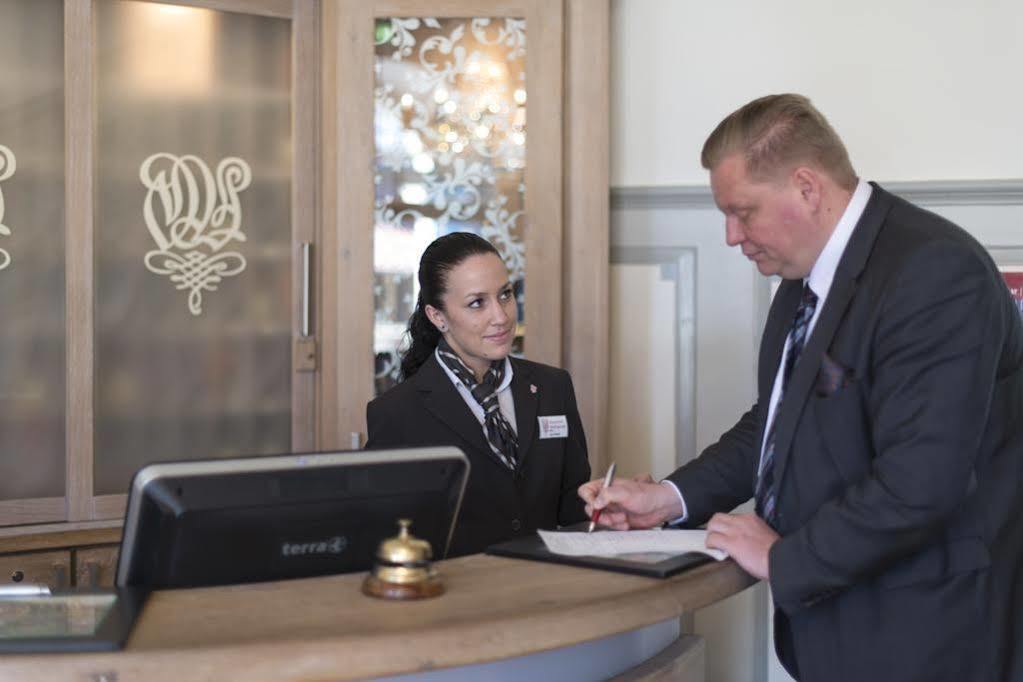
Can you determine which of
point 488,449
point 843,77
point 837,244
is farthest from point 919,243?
point 843,77

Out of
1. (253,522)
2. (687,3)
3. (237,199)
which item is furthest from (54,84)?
(253,522)

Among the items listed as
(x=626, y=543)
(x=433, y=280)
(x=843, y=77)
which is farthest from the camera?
(x=843, y=77)

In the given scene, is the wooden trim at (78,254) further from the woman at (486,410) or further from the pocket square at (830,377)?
the pocket square at (830,377)

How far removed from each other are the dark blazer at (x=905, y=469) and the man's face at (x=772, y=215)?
0.10 meters

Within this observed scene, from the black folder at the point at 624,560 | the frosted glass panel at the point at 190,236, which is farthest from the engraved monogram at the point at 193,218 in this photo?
the black folder at the point at 624,560

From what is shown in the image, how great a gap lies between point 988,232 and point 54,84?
2963mm

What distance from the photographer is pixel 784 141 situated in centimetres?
224

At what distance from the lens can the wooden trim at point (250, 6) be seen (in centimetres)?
401

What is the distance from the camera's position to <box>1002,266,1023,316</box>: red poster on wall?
388 cm

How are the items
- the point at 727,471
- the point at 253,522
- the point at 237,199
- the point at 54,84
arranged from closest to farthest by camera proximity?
the point at 253,522 → the point at 727,471 → the point at 54,84 → the point at 237,199

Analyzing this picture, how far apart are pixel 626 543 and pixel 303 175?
7.63ft

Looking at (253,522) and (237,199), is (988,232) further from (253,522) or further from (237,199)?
(253,522)

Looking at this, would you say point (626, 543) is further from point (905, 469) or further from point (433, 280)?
point (433, 280)

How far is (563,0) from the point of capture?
13.1ft
